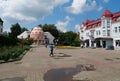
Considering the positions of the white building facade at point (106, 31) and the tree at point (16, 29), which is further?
the tree at point (16, 29)

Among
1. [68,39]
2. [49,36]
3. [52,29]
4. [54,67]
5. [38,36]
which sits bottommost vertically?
[54,67]

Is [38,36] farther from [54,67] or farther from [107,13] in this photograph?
[54,67]

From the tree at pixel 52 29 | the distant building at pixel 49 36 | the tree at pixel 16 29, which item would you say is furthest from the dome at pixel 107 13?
the tree at pixel 16 29

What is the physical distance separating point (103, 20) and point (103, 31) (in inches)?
150

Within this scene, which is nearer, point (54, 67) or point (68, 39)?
point (54, 67)

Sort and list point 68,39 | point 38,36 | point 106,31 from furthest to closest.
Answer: point 38,36, point 68,39, point 106,31

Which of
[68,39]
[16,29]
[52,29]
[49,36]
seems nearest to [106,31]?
[68,39]

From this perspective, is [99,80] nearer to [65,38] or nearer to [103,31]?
[103,31]

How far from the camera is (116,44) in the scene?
66625 millimetres

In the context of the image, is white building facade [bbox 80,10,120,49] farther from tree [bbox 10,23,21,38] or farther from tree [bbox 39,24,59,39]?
tree [bbox 10,23,21,38]

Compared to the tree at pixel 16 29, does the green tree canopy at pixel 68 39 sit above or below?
below

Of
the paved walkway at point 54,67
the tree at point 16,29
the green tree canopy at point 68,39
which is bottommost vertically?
the paved walkway at point 54,67

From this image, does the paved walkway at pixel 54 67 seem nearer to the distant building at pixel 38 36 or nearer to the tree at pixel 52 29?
the distant building at pixel 38 36

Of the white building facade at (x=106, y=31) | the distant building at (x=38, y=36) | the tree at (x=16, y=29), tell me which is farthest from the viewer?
the tree at (x=16, y=29)
